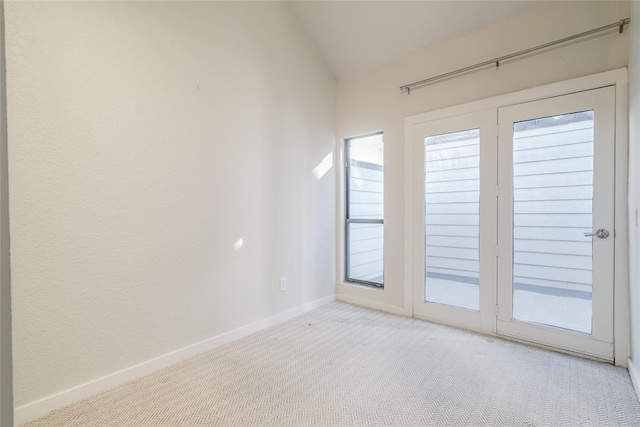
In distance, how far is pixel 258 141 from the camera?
2896mm

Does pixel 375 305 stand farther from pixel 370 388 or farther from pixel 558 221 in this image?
pixel 558 221

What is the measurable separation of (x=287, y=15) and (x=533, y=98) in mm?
2430

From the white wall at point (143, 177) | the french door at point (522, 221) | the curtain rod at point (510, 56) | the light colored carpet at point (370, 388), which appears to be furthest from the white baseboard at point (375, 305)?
the curtain rod at point (510, 56)

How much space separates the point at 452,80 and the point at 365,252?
2.04 m

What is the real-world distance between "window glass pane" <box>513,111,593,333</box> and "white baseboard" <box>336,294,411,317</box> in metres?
1.03

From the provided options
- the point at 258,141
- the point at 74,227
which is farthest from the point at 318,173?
the point at 74,227

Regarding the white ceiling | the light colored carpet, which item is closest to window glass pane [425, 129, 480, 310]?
the light colored carpet

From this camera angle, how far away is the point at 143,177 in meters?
2.12

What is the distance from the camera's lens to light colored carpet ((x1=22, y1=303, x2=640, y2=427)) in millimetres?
1668

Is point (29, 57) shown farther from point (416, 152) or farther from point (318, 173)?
point (416, 152)

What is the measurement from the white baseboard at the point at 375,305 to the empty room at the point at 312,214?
0.03m

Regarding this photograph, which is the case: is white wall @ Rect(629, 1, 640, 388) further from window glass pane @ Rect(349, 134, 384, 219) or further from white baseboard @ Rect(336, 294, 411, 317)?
window glass pane @ Rect(349, 134, 384, 219)

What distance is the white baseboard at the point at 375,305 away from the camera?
10.8ft

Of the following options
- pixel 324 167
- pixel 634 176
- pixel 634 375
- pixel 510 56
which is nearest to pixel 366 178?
pixel 324 167
